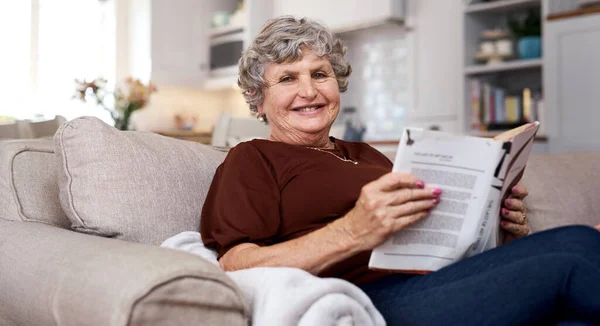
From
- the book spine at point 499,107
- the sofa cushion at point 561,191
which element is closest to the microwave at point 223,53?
the book spine at point 499,107

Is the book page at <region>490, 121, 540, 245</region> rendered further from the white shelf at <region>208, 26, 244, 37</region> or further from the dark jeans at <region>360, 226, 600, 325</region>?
the white shelf at <region>208, 26, 244, 37</region>

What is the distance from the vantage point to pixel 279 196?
58.8 inches

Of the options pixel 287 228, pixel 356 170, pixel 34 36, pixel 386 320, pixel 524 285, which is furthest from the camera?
pixel 34 36

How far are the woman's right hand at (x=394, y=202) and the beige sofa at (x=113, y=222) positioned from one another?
28 centimetres

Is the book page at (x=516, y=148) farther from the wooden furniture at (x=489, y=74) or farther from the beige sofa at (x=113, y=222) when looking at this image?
the wooden furniture at (x=489, y=74)

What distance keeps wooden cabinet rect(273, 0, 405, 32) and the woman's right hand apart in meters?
3.80

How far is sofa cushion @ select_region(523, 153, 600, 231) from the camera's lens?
1990mm

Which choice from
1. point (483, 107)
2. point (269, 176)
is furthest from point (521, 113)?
point (269, 176)

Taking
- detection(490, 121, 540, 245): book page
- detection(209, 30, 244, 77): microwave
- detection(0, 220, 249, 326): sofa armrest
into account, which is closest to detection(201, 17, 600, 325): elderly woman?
detection(490, 121, 540, 245): book page

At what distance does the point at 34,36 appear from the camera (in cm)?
603

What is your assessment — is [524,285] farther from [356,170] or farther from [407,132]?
[356,170]

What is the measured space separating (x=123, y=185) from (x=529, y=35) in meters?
3.59

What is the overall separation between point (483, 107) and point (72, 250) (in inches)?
151

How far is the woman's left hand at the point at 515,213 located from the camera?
1.54 metres
